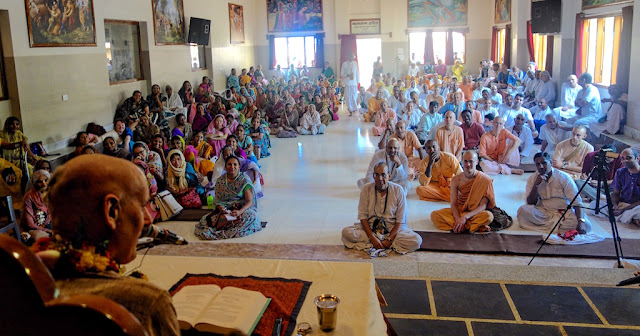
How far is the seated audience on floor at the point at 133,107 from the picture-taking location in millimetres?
11547

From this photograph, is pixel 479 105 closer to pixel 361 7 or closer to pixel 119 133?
pixel 119 133

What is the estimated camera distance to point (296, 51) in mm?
22922

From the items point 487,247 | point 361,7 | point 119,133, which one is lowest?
point 487,247

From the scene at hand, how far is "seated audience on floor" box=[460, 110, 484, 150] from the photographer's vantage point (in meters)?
10.1

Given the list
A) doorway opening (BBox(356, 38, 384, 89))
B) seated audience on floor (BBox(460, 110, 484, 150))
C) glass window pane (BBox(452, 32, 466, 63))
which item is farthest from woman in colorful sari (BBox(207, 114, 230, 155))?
glass window pane (BBox(452, 32, 466, 63))

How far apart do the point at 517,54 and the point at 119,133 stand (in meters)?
12.6

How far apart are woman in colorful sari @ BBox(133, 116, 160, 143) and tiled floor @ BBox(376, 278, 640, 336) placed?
694 cm

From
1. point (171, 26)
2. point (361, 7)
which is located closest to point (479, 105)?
point (171, 26)

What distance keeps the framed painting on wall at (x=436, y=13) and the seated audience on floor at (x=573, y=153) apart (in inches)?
567

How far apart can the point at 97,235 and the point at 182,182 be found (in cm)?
659

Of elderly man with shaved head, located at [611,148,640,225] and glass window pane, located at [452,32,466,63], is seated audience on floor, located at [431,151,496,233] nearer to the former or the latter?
elderly man with shaved head, located at [611,148,640,225]

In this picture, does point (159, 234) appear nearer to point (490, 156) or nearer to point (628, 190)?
point (628, 190)

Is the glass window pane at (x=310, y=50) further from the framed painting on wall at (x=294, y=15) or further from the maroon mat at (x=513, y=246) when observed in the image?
the maroon mat at (x=513, y=246)

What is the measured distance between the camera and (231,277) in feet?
9.37
